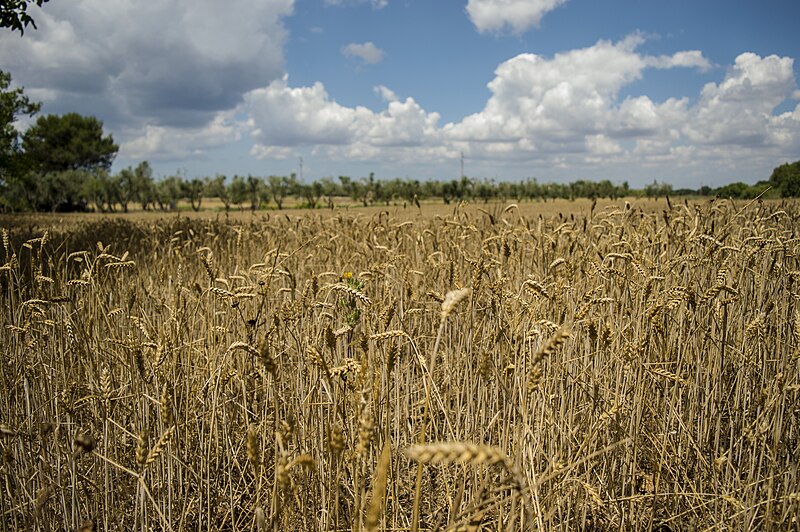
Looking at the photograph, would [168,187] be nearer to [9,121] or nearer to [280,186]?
[280,186]

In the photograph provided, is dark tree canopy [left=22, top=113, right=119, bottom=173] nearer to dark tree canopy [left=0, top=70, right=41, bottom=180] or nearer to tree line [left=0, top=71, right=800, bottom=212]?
tree line [left=0, top=71, right=800, bottom=212]

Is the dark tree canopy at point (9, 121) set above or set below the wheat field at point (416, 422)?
above

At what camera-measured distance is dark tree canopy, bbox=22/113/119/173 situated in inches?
2552

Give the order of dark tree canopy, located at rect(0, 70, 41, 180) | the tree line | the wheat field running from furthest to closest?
1. the tree line
2. dark tree canopy, located at rect(0, 70, 41, 180)
3. the wheat field

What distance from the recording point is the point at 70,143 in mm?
66625

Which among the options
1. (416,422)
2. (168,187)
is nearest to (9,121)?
(416,422)

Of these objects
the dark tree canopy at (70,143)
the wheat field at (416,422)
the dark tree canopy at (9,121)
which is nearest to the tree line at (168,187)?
the dark tree canopy at (70,143)

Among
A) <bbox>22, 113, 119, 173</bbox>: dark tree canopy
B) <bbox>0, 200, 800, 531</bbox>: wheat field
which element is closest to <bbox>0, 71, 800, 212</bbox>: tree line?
<bbox>22, 113, 119, 173</bbox>: dark tree canopy

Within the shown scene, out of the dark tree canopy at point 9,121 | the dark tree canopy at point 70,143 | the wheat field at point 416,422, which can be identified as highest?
the dark tree canopy at point 70,143

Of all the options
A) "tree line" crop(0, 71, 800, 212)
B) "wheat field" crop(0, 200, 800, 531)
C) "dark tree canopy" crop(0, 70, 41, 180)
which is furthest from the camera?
"tree line" crop(0, 71, 800, 212)

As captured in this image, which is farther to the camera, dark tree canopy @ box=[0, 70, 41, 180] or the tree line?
the tree line

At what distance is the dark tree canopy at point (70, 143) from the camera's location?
6481 cm

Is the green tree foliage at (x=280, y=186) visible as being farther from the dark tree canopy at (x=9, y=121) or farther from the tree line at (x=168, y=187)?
the dark tree canopy at (x=9, y=121)

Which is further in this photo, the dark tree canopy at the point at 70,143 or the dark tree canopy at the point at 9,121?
the dark tree canopy at the point at 70,143
